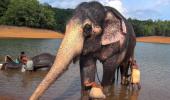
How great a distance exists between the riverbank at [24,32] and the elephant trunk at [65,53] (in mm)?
54892

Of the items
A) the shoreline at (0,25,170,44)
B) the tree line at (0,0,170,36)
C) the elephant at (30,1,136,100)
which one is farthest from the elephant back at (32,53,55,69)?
the tree line at (0,0,170,36)

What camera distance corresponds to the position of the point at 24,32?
71.1 m

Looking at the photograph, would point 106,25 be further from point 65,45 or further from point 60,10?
point 60,10

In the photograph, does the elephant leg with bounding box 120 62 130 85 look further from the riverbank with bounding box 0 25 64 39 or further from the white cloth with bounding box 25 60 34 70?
the riverbank with bounding box 0 25 64 39

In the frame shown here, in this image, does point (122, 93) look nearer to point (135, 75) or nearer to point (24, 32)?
point (135, 75)

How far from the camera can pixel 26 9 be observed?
74250 mm

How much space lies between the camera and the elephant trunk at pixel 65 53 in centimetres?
739

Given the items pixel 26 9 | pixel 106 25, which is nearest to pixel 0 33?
pixel 26 9

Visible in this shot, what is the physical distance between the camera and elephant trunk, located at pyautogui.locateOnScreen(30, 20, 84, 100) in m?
7.39

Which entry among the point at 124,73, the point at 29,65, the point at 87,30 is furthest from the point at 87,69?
the point at 29,65

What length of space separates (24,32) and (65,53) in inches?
2517

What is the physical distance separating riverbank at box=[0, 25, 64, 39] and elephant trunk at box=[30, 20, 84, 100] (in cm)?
5489

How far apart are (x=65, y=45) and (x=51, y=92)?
5.17 meters

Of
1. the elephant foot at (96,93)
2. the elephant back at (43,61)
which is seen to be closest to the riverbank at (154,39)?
the elephant back at (43,61)
